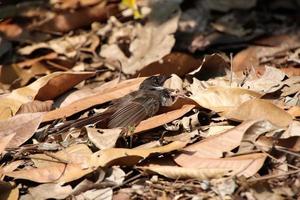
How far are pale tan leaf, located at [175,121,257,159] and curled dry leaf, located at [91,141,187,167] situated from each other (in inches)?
2.2

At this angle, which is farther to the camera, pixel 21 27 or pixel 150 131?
pixel 21 27

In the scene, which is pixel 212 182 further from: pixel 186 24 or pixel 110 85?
pixel 186 24

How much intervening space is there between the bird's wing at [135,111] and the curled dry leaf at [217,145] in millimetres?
398

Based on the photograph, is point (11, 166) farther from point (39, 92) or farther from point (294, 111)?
point (294, 111)

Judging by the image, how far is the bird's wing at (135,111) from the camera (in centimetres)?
306

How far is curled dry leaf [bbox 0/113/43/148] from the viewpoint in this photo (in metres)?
3.08

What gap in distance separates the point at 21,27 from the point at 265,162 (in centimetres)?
319

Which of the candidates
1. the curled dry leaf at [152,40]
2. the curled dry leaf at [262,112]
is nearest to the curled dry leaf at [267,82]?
the curled dry leaf at [262,112]

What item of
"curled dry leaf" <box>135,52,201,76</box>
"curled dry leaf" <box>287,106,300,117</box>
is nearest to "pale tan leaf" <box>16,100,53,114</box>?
"curled dry leaf" <box>135,52,201,76</box>

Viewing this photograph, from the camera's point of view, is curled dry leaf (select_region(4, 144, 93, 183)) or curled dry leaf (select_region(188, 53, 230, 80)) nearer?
curled dry leaf (select_region(4, 144, 93, 183))

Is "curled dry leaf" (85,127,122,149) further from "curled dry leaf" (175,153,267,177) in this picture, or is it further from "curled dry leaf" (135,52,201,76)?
"curled dry leaf" (135,52,201,76)

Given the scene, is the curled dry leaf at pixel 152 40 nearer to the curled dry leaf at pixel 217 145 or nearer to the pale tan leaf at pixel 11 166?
the pale tan leaf at pixel 11 166

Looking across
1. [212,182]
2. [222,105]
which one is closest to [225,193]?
[212,182]

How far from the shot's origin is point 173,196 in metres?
2.61
